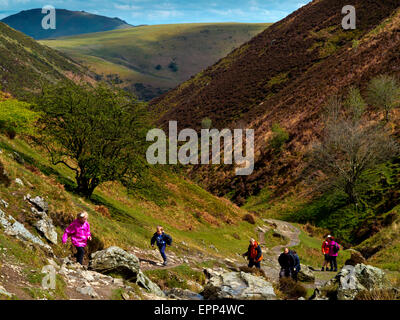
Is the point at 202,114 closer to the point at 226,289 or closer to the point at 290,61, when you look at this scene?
the point at 290,61

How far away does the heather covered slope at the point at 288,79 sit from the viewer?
68.6 m

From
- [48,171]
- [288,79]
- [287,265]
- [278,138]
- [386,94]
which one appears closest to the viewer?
[287,265]

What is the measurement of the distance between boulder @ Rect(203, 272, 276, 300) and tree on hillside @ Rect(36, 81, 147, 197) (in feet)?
44.0

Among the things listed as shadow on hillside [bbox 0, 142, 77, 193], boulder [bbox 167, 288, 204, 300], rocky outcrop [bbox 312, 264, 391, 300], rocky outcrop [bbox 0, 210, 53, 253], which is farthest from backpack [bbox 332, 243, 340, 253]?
shadow on hillside [bbox 0, 142, 77, 193]

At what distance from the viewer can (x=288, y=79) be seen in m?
104

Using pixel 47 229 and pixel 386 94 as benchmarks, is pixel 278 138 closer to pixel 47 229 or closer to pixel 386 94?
pixel 386 94

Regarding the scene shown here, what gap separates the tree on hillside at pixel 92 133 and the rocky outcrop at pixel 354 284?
15.9 metres

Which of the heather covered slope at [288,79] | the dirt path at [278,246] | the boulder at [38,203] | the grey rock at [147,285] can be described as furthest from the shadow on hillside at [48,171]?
the heather covered slope at [288,79]

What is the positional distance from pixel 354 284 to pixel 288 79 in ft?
318

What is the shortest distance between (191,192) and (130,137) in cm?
2162

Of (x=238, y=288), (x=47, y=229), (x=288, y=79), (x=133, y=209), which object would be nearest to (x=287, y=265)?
(x=238, y=288)

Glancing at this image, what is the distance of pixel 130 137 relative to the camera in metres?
26.8

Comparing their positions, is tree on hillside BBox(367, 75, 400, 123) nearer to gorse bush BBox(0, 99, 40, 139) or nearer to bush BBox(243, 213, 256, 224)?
bush BBox(243, 213, 256, 224)
